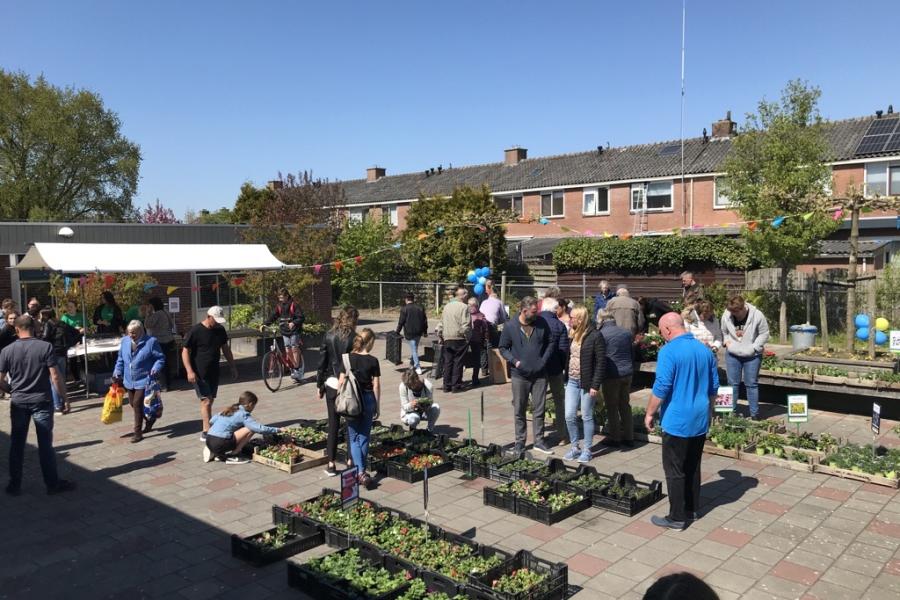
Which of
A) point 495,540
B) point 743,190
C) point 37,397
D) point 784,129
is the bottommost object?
point 495,540

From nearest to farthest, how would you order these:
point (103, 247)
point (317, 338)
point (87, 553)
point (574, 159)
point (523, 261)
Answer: point (87, 553)
point (103, 247)
point (317, 338)
point (523, 261)
point (574, 159)

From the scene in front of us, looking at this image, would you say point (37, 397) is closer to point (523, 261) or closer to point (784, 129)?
point (784, 129)

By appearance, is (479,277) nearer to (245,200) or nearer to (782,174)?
(782,174)

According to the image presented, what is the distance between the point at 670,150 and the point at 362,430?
3115 cm

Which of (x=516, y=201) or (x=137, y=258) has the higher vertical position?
(x=516, y=201)

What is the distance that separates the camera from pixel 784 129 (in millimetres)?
18078

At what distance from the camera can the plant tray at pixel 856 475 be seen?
7.05 metres

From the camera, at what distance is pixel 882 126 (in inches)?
1144

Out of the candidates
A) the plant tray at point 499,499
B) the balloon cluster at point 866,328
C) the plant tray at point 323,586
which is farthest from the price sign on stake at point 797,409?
the balloon cluster at point 866,328

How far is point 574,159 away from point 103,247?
29411 millimetres

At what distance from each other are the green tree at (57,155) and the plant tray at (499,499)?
42.9 meters

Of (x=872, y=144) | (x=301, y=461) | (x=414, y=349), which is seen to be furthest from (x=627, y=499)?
(x=872, y=144)

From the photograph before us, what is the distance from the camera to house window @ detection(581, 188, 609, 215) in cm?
3491

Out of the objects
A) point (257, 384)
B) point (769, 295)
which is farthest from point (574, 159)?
point (257, 384)
